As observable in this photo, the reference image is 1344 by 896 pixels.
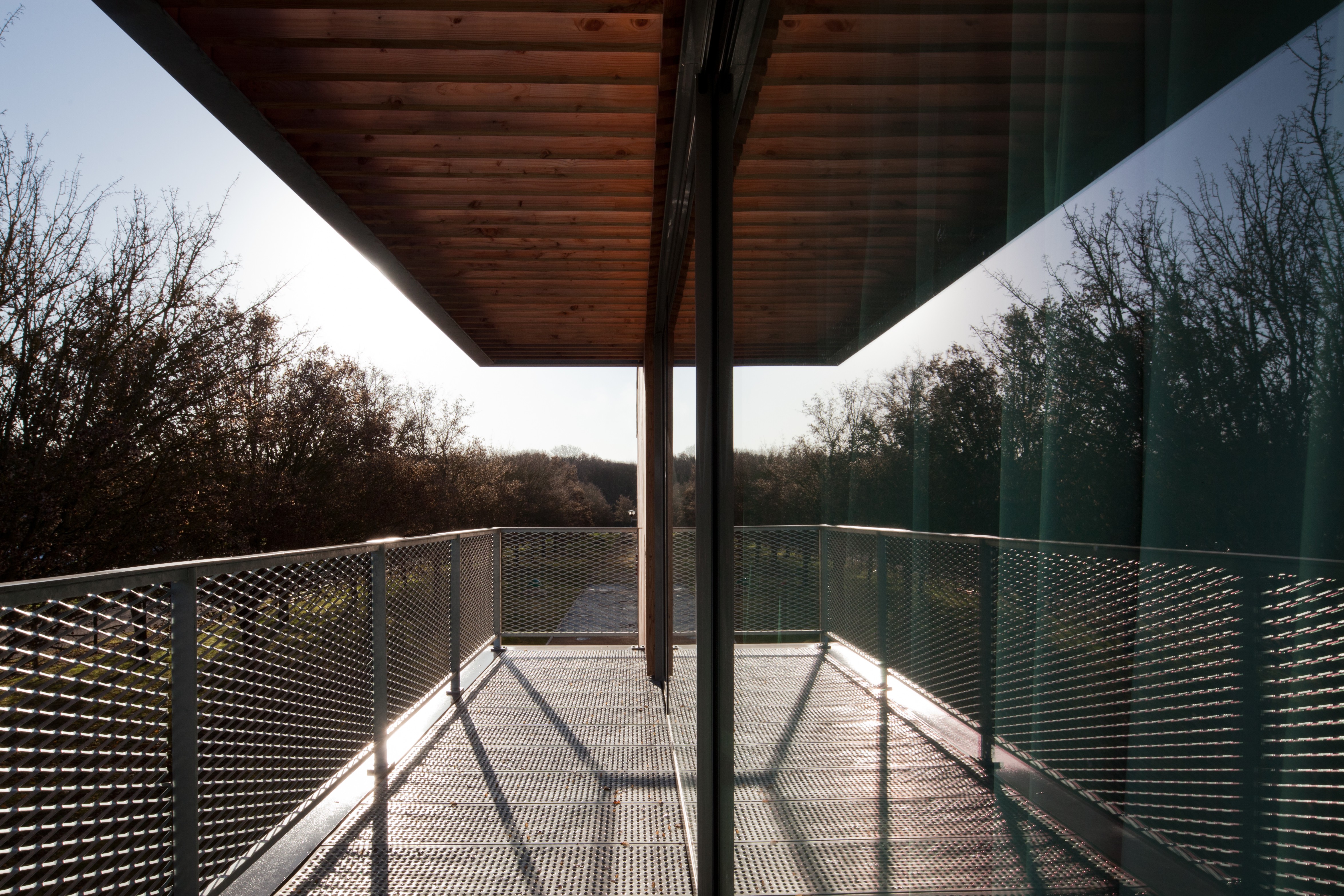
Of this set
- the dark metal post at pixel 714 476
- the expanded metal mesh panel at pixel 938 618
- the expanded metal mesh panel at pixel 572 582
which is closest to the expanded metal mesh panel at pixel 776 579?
the dark metal post at pixel 714 476

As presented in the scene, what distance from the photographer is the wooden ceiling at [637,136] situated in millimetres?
503

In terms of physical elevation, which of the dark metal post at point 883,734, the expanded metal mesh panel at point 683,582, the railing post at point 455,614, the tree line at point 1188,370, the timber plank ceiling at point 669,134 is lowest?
the railing post at point 455,614

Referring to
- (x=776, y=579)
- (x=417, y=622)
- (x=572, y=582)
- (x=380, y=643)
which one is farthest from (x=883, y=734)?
(x=572, y=582)

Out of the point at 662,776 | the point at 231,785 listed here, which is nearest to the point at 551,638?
the point at 662,776

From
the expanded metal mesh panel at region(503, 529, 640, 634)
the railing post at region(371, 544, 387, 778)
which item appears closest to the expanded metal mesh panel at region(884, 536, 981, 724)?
the railing post at region(371, 544, 387, 778)

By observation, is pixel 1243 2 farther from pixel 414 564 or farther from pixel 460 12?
pixel 414 564

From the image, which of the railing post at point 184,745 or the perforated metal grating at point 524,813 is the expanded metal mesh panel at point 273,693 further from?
the perforated metal grating at point 524,813

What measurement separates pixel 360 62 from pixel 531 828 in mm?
2676

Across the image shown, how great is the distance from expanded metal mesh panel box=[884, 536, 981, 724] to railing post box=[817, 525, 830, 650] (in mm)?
258

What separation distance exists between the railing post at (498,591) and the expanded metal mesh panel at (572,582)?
0.75 ft

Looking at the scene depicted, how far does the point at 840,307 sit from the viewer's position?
2.77ft

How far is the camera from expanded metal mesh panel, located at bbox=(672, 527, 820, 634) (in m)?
1.05

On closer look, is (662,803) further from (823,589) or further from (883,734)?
(883,734)

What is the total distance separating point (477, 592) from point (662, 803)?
2.97 metres
